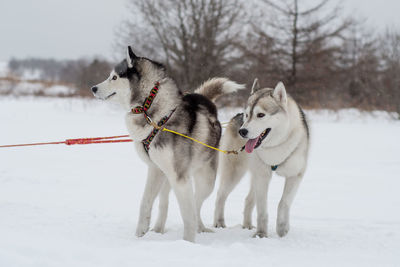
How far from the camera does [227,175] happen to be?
15.0 feet

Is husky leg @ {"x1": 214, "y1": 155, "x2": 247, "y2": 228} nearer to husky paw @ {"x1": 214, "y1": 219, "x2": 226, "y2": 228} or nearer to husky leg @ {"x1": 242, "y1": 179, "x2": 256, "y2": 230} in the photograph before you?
husky paw @ {"x1": 214, "y1": 219, "x2": 226, "y2": 228}

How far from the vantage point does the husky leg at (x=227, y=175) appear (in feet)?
14.8

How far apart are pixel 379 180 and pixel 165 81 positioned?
5382 mm

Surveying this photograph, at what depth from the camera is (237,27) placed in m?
17.8

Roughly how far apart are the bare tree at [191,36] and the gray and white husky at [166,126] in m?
13.0

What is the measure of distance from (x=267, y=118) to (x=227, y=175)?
43.9 inches

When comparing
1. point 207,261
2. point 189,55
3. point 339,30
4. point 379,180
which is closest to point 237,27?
point 189,55

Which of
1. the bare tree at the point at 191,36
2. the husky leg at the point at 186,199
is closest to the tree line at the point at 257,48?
the bare tree at the point at 191,36

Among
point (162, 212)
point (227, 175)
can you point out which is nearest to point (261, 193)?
point (227, 175)

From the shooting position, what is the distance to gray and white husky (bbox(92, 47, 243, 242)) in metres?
3.62

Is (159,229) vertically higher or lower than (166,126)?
lower

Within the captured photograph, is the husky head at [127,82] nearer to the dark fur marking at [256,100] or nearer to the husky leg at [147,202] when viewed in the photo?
the husky leg at [147,202]

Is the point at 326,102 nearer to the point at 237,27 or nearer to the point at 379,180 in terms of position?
the point at 237,27

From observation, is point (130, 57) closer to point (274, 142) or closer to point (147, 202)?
point (147, 202)
